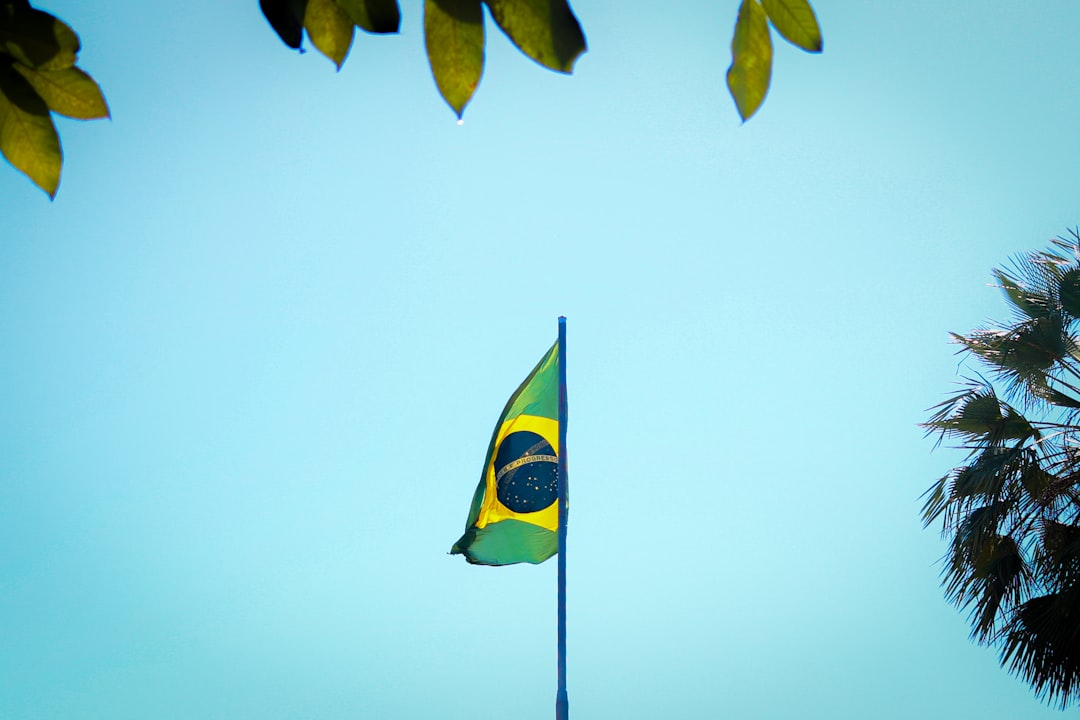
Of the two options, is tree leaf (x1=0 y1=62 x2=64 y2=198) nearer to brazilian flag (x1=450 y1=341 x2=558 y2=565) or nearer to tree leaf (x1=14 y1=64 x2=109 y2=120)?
tree leaf (x1=14 y1=64 x2=109 y2=120)

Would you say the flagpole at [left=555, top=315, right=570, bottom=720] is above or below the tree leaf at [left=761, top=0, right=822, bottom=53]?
above

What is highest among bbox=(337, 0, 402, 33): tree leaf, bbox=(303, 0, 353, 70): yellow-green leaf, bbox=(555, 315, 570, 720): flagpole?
bbox=(555, 315, 570, 720): flagpole

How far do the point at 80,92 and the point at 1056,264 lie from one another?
41.9 ft

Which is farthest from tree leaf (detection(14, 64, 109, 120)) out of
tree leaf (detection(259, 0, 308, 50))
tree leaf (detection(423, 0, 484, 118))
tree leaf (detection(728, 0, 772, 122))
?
tree leaf (detection(728, 0, 772, 122))

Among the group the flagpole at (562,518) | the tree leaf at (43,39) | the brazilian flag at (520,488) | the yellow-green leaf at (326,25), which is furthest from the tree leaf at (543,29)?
the brazilian flag at (520,488)

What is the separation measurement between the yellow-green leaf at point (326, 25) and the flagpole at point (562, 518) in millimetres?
10809

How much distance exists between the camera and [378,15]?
88 cm

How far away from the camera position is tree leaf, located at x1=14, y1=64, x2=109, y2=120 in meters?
0.92

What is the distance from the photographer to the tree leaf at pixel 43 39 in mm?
886

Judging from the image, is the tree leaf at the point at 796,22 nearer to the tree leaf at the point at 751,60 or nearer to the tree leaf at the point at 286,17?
the tree leaf at the point at 751,60

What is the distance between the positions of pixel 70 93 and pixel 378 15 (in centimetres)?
27

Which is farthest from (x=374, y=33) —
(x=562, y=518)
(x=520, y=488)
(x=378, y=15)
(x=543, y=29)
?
(x=520, y=488)

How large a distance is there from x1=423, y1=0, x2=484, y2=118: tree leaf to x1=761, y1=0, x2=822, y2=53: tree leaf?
0.23 m

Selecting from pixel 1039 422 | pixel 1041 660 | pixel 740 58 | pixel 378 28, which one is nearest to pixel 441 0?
pixel 378 28
